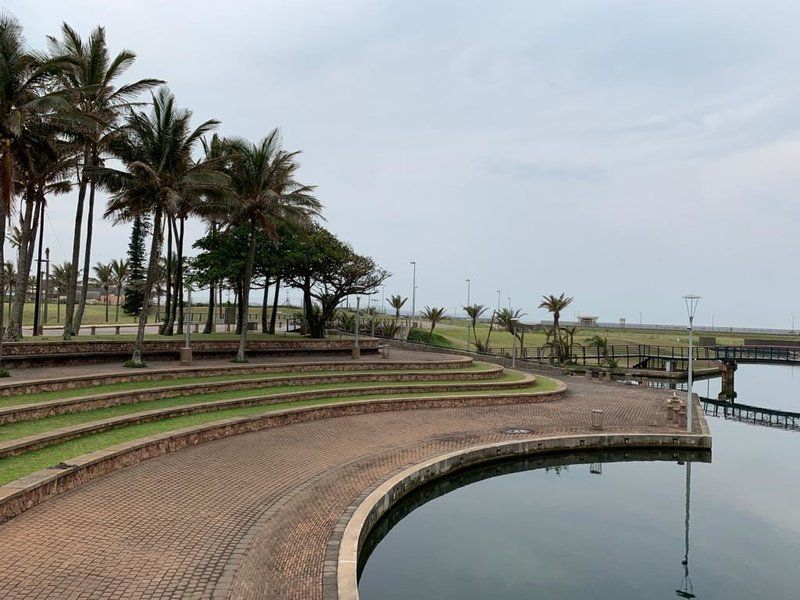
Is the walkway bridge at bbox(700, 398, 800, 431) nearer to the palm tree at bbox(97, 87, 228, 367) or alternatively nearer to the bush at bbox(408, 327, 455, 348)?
the bush at bbox(408, 327, 455, 348)

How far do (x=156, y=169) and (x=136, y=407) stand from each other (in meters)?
11.3

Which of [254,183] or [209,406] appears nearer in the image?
[209,406]

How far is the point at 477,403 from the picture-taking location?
23.8 m

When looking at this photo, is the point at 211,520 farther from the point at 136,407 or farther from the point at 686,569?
the point at 686,569

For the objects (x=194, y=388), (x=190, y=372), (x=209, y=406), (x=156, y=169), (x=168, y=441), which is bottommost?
(x=168, y=441)

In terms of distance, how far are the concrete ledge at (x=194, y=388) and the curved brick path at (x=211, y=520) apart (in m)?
3.73

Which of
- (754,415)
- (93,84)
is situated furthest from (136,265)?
(754,415)

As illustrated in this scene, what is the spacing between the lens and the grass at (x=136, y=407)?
12570 millimetres

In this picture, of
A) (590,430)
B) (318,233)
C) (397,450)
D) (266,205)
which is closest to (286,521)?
(397,450)

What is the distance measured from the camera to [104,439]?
507 inches

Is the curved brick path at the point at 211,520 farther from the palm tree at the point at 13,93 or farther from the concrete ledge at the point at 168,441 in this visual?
the palm tree at the point at 13,93

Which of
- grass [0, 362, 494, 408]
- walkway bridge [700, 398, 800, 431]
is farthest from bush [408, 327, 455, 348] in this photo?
grass [0, 362, 494, 408]

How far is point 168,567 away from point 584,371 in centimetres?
3828

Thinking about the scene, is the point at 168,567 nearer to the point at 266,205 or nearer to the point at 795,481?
the point at 795,481
